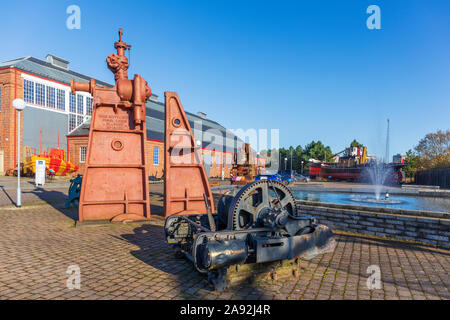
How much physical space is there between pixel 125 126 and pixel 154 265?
19.2 feet

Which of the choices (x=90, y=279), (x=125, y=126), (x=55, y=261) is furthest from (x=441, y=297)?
(x=125, y=126)

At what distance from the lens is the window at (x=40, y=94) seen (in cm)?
3219

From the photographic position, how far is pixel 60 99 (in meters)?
35.0

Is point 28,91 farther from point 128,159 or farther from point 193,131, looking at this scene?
point 128,159

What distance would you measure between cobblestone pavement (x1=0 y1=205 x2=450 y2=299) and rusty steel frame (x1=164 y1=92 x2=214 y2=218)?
190cm

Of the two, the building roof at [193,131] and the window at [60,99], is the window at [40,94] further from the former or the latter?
the building roof at [193,131]

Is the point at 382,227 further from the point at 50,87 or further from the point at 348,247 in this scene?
the point at 50,87

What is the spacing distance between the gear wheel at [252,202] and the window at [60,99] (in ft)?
125

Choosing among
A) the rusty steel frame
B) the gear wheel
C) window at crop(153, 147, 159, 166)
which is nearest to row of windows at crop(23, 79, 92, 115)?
window at crop(153, 147, 159, 166)

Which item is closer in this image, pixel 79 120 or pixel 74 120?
pixel 74 120

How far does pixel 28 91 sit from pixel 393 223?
125 ft

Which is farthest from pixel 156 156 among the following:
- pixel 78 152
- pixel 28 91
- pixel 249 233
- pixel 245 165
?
pixel 249 233

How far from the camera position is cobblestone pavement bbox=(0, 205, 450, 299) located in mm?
3871

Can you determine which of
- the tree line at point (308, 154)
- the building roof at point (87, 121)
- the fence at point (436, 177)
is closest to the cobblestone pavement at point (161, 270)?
the building roof at point (87, 121)
